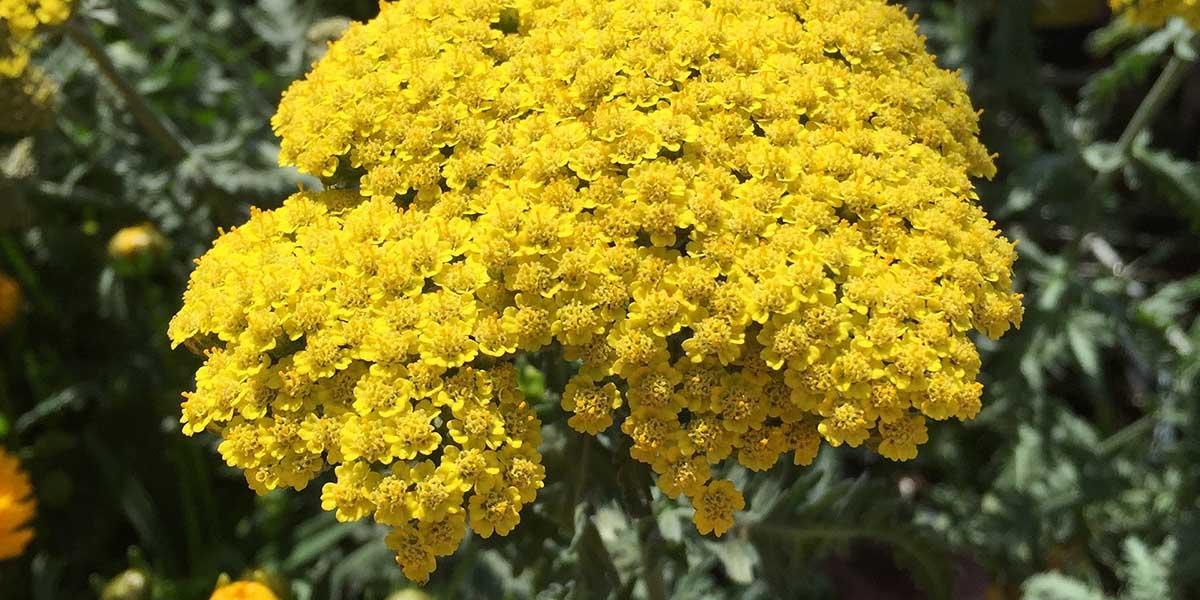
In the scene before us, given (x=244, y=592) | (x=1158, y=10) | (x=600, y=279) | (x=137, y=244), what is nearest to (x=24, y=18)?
(x=137, y=244)

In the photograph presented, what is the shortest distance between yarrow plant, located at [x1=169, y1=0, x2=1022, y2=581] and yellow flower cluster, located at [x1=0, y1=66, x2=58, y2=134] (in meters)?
1.18

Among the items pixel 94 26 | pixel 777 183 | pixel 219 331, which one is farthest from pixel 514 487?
pixel 94 26

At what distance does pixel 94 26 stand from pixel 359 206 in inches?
84.3

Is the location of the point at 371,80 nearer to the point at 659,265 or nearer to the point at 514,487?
the point at 659,265

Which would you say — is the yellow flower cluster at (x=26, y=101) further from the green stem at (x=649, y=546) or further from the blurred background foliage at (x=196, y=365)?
the green stem at (x=649, y=546)

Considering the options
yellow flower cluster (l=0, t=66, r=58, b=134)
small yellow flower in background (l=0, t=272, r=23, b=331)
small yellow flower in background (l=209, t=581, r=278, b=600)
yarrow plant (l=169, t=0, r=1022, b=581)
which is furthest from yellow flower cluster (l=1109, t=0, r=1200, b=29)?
small yellow flower in background (l=0, t=272, r=23, b=331)

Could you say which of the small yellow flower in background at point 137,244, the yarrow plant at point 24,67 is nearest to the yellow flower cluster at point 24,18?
the yarrow plant at point 24,67

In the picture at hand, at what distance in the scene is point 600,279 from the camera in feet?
6.12

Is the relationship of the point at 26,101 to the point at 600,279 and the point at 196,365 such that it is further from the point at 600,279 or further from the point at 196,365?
the point at 600,279

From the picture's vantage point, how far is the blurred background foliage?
123 inches

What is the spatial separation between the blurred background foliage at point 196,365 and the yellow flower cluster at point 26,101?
3.5 inches

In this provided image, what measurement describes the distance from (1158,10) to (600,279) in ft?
5.93

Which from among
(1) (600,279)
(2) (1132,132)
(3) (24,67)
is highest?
(1) (600,279)

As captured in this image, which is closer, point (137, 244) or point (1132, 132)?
point (137, 244)
